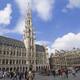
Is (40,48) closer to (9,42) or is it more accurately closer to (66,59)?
(66,59)

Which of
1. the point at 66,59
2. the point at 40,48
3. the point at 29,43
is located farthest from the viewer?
the point at 66,59

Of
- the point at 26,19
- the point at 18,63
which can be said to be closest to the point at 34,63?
the point at 18,63

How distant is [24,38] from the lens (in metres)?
122

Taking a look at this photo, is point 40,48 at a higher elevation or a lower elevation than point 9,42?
higher

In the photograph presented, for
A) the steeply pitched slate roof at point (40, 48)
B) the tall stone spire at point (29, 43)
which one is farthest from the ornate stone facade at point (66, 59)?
the tall stone spire at point (29, 43)

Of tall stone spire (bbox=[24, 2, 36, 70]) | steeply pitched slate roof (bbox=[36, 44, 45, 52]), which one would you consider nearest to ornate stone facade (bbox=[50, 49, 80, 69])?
steeply pitched slate roof (bbox=[36, 44, 45, 52])

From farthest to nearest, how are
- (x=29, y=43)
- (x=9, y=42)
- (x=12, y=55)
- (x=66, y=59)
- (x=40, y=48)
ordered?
(x=66, y=59) → (x=40, y=48) → (x=29, y=43) → (x=9, y=42) → (x=12, y=55)

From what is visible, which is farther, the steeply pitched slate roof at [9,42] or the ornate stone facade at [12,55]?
the steeply pitched slate roof at [9,42]

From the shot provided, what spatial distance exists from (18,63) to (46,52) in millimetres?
33237

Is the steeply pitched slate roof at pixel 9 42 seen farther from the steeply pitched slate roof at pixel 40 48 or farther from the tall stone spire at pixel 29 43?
the steeply pitched slate roof at pixel 40 48

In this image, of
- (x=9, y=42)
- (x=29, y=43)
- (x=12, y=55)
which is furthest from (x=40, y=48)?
(x=12, y=55)

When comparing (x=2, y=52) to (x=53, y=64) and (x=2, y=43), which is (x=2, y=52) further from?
(x=53, y=64)

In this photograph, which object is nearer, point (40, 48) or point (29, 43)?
A: point (29, 43)

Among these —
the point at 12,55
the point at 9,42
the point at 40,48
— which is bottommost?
the point at 12,55
